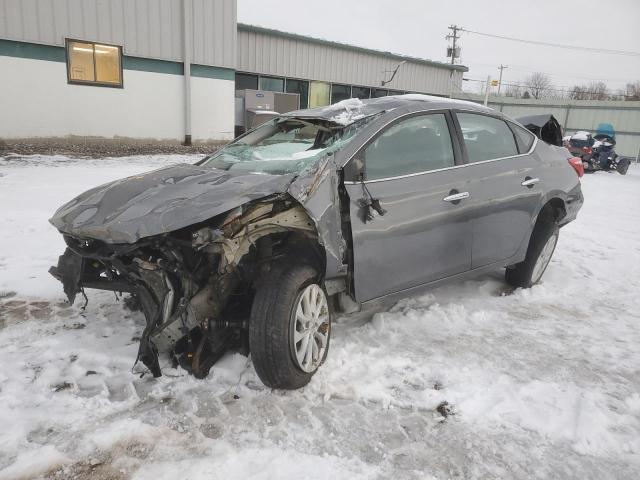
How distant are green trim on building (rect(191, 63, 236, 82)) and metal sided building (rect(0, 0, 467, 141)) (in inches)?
1.1

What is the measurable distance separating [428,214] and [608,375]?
58.7 inches

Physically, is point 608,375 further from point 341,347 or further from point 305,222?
point 305,222

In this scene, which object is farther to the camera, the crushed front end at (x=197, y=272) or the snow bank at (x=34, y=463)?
the crushed front end at (x=197, y=272)

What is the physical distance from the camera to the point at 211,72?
14.1 metres

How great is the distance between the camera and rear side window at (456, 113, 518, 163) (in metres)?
3.77

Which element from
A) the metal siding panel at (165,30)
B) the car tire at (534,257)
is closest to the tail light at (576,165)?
the car tire at (534,257)

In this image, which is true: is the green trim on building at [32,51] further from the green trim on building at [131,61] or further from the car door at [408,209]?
the car door at [408,209]

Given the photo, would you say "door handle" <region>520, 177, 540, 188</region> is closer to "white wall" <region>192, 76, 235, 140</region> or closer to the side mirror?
the side mirror

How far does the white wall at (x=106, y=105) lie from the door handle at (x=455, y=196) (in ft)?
37.1

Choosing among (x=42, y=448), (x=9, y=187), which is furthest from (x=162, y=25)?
(x=42, y=448)

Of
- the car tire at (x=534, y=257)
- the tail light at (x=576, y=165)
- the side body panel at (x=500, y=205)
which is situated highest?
the tail light at (x=576, y=165)

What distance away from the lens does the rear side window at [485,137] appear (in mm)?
3765

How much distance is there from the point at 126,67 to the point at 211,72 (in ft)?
7.92

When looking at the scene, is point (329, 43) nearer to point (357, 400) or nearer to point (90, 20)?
point (90, 20)
